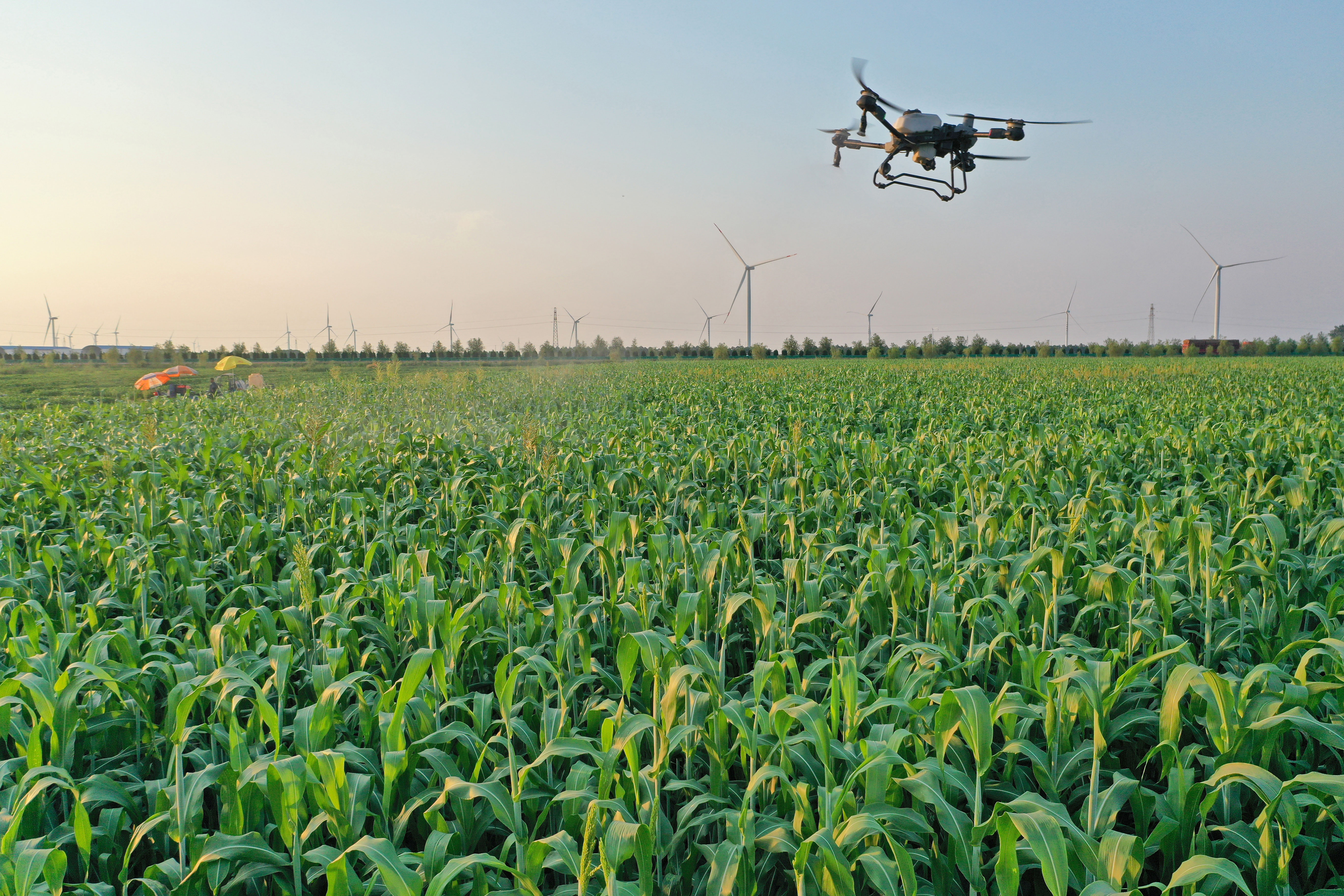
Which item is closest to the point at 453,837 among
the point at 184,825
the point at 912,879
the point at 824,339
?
the point at 184,825

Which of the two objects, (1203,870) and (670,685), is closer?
(1203,870)

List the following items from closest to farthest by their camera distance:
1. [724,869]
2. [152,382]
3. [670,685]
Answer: [724,869]
[670,685]
[152,382]

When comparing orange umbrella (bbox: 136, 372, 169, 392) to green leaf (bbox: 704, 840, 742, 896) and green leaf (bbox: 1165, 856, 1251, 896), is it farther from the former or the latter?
green leaf (bbox: 1165, 856, 1251, 896)

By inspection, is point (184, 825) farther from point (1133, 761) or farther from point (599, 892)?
point (1133, 761)

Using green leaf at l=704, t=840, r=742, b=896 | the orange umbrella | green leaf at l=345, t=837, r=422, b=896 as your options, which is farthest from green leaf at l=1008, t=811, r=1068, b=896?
the orange umbrella

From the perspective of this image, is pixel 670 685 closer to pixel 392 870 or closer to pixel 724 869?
pixel 724 869

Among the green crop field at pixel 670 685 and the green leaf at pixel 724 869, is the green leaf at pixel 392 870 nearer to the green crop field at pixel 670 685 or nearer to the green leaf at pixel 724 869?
the green crop field at pixel 670 685

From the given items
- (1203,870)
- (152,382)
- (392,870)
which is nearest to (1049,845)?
(1203,870)
